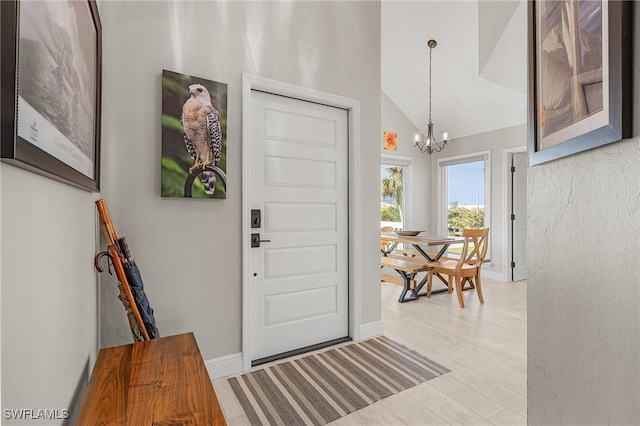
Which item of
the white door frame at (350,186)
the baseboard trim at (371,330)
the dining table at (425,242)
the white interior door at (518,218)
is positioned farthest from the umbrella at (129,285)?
the white interior door at (518,218)

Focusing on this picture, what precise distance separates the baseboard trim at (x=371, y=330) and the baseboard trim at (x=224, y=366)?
1078mm

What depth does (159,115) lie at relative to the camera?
2.08m

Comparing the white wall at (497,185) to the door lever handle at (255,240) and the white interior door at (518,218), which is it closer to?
the white interior door at (518,218)

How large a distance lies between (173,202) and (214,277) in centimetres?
57

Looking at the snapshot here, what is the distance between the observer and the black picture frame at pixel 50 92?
20.7 inches

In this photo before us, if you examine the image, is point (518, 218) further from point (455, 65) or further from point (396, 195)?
point (455, 65)

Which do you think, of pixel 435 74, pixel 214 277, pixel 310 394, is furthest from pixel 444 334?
pixel 435 74

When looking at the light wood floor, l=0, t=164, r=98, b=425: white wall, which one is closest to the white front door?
the light wood floor

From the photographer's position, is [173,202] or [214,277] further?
[214,277]

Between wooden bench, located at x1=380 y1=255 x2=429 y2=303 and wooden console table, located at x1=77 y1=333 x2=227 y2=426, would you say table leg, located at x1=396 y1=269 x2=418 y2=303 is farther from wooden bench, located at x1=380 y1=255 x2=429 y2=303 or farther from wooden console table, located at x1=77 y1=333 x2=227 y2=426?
wooden console table, located at x1=77 y1=333 x2=227 y2=426

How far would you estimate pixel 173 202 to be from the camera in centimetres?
213

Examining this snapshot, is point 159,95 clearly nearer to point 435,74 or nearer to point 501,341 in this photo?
point 501,341

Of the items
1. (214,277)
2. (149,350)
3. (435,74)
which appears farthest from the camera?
(435,74)

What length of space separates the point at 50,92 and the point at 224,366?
6.71 ft
